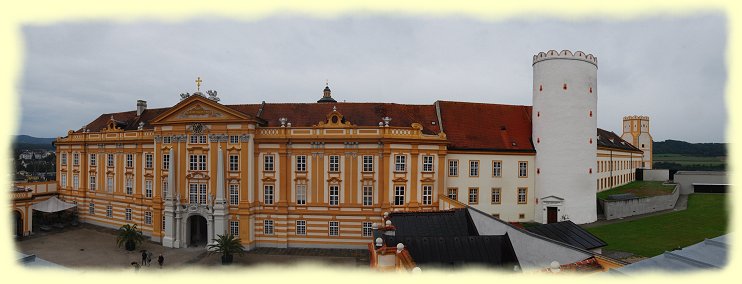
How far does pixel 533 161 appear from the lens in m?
30.7

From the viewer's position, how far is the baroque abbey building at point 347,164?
27.2 metres

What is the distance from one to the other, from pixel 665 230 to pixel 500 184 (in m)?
10.8

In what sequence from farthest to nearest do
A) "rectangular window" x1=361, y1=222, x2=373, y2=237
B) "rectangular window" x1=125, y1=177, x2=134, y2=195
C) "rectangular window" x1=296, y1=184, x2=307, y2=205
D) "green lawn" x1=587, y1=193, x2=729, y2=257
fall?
"rectangular window" x1=125, y1=177, x2=134, y2=195 → "rectangular window" x1=296, y1=184, x2=307, y2=205 → "rectangular window" x1=361, y1=222, x2=373, y2=237 → "green lawn" x1=587, y1=193, x2=729, y2=257

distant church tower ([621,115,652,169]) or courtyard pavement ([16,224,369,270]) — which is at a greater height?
distant church tower ([621,115,652,169])

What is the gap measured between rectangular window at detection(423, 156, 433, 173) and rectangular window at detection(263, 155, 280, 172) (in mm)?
10693

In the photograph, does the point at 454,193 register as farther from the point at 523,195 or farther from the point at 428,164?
the point at 523,195

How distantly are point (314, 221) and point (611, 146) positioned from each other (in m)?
32.3

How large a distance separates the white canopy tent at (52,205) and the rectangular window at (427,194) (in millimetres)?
31035

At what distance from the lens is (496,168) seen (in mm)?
30422

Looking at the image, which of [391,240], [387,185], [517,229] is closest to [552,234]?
[517,229]

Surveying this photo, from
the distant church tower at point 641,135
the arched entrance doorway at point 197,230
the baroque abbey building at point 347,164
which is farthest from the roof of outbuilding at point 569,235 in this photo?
the distant church tower at point 641,135

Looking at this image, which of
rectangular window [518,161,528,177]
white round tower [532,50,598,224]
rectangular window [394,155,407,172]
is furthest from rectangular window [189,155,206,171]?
white round tower [532,50,598,224]

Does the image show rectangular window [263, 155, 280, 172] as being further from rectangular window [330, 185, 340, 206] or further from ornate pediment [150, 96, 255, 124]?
rectangular window [330, 185, 340, 206]

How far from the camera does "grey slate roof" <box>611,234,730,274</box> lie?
14.0 ft
